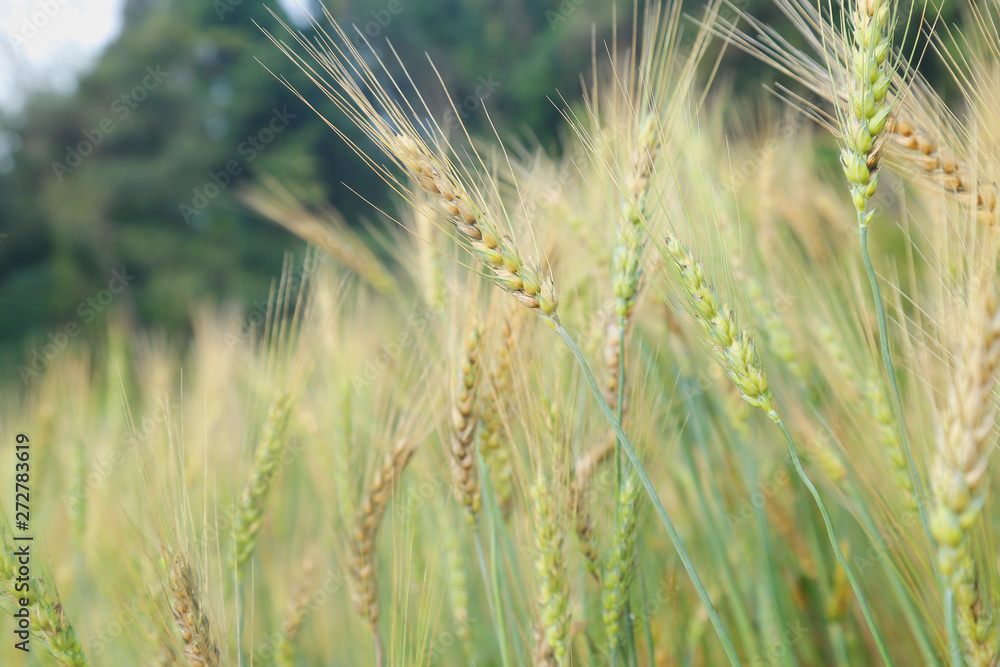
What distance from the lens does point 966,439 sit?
0.40m

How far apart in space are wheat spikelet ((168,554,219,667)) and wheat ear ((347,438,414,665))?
0.20 meters

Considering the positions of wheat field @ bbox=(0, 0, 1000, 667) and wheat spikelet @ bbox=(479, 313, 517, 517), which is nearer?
wheat field @ bbox=(0, 0, 1000, 667)

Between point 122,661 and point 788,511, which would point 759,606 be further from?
point 122,661

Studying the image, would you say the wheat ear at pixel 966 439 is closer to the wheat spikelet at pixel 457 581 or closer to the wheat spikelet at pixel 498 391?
the wheat spikelet at pixel 498 391

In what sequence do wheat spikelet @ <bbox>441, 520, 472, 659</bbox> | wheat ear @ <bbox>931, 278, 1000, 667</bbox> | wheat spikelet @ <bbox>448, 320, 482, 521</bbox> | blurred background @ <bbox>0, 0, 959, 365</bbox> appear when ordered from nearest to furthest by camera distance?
wheat ear @ <bbox>931, 278, 1000, 667</bbox> → wheat spikelet @ <bbox>448, 320, 482, 521</bbox> → wheat spikelet @ <bbox>441, 520, 472, 659</bbox> → blurred background @ <bbox>0, 0, 959, 365</bbox>

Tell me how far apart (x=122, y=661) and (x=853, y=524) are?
1470 millimetres

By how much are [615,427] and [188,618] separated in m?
0.51

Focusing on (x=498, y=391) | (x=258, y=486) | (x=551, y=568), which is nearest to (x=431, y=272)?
(x=498, y=391)

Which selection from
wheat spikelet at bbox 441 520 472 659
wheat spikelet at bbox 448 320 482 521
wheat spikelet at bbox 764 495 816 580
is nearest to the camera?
wheat spikelet at bbox 448 320 482 521

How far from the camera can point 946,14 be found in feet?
18.6
